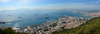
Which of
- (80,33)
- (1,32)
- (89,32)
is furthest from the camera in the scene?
(80,33)

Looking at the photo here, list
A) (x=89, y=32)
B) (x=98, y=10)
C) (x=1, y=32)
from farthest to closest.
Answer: (x=98, y=10) → (x=89, y=32) → (x=1, y=32)

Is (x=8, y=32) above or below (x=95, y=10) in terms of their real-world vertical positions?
above

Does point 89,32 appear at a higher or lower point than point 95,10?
higher

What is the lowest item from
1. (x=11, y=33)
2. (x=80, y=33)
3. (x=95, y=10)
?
(x=95, y=10)

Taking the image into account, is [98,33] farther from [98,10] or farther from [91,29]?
[98,10]

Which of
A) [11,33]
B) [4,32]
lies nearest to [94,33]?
[11,33]

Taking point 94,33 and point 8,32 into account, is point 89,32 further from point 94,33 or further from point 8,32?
point 8,32

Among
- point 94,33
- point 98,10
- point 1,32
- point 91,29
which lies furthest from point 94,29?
point 98,10

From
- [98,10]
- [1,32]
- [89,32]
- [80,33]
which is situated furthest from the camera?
[98,10]

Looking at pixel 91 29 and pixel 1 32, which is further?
pixel 91 29
